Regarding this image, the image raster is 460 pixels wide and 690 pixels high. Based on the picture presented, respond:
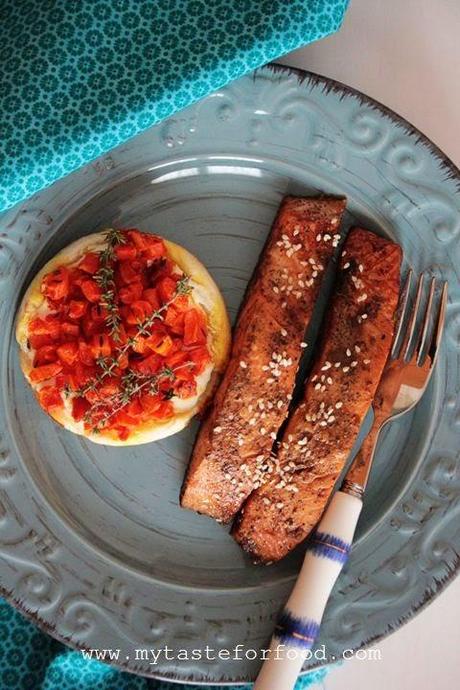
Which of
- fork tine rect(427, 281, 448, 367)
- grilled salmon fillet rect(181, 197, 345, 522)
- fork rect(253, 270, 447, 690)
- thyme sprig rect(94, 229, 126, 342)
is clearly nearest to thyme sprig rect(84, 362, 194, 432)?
thyme sprig rect(94, 229, 126, 342)

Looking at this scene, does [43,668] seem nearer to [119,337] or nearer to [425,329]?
[119,337]

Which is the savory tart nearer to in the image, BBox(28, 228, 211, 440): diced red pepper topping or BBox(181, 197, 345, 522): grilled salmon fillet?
BBox(28, 228, 211, 440): diced red pepper topping

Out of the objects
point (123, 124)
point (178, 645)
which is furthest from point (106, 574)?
point (123, 124)

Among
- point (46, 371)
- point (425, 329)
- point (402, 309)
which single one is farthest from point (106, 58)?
point (425, 329)

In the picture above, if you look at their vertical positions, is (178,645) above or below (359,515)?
below

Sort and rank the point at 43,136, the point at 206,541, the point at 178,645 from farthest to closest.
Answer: the point at 206,541 → the point at 178,645 → the point at 43,136

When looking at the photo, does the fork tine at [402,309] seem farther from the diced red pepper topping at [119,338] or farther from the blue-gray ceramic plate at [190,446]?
the diced red pepper topping at [119,338]

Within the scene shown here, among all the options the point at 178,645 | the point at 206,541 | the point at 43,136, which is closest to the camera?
the point at 43,136

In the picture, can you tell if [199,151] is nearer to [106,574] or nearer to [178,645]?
[106,574]
